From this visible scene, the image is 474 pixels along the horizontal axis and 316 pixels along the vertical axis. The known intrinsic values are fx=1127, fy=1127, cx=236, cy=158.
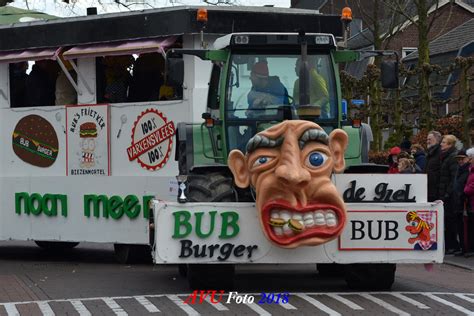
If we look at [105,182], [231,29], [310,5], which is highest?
[310,5]

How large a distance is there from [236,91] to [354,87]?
1438cm

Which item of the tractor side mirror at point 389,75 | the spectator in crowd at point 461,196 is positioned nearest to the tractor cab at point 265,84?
the tractor side mirror at point 389,75

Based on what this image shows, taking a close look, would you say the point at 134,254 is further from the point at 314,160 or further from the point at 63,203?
the point at 314,160

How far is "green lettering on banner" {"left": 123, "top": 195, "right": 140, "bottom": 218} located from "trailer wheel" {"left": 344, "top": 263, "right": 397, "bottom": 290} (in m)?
4.25

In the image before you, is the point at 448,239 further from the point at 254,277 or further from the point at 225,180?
the point at 225,180

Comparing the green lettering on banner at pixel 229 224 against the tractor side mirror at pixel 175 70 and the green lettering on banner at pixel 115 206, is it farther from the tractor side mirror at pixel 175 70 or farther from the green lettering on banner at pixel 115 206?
the green lettering on banner at pixel 115 206

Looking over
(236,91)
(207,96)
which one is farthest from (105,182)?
(236,91)

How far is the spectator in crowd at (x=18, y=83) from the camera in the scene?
17.8 meters

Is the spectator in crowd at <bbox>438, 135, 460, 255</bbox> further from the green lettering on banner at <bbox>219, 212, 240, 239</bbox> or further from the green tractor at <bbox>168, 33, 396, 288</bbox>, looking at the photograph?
the green lettering on banner at <bbox>219, 212, 240, 239</bbox>

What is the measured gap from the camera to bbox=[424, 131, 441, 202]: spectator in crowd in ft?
57.9

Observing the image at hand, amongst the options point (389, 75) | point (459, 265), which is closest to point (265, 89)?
point (389, 75)

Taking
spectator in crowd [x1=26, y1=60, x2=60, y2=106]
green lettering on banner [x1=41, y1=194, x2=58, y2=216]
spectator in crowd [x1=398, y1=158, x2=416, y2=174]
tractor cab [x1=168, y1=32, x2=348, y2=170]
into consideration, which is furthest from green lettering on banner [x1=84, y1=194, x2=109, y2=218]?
spectator in crowd [x1=398, y1=158, x2=416, y2=174]

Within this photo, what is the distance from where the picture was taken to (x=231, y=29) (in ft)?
50.8

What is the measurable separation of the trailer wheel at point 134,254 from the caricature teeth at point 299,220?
5.35 metres
